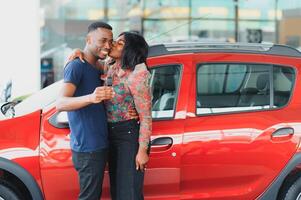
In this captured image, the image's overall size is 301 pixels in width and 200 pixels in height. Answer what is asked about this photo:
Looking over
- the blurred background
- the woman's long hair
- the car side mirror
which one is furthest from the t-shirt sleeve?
the blurred background

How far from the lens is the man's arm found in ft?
10.8

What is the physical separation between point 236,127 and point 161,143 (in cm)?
60

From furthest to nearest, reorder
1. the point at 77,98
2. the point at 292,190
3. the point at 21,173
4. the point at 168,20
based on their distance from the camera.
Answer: the point at 168,20
the point at 292,190
the point at 21,173
the point at 77,98

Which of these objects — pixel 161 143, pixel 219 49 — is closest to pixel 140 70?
pixel 161 143

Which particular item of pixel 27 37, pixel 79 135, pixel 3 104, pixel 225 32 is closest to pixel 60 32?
pixel 225 32

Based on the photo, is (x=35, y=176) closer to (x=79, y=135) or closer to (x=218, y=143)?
(x=79, y=135)

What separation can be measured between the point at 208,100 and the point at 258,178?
72 centimetres

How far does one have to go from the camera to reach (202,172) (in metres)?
4.17

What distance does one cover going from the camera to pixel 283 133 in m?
4.28

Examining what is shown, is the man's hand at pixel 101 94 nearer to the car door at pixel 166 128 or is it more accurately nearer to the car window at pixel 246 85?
the car door at pixel 166 128

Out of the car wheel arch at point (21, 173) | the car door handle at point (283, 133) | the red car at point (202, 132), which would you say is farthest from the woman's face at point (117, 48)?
the car door handle at point (283, 133)

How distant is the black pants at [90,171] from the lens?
142 inches

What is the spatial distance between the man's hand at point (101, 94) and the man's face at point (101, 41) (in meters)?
0.38

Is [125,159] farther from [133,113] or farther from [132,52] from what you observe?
[132,52]
